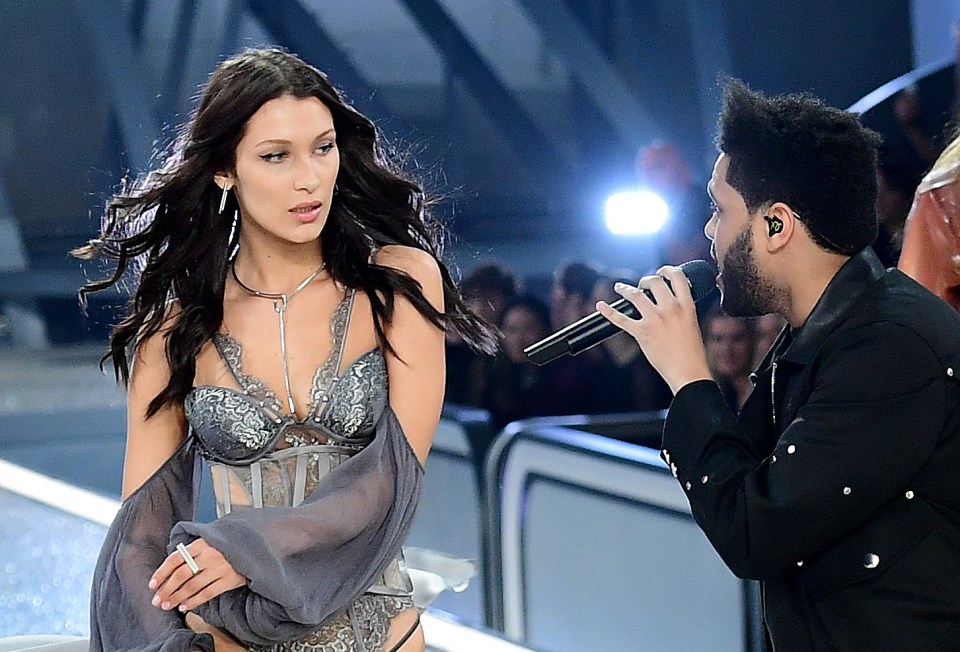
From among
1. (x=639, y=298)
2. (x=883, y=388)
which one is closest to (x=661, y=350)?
(x=639, y=298)

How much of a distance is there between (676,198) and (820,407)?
9.53ft

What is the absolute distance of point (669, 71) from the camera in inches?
178

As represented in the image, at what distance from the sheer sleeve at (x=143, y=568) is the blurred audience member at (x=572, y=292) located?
2.65 metres

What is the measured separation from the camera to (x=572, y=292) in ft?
14.6

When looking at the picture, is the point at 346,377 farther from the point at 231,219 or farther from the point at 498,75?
the point at 498,75

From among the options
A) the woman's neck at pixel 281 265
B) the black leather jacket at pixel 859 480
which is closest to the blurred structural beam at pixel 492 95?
the woman's neck at pixel 281 265

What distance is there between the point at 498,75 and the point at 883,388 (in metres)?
3.75

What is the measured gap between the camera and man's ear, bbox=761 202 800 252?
1554 mm

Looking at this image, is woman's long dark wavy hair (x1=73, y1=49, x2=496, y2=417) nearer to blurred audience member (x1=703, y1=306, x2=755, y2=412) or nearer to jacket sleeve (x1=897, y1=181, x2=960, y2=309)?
jacket sleeve (x1=897, y1=181, x2=960, y2=309)

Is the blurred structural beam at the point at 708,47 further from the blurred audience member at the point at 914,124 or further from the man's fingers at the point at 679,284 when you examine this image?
the man's fingers at the point at 679,284

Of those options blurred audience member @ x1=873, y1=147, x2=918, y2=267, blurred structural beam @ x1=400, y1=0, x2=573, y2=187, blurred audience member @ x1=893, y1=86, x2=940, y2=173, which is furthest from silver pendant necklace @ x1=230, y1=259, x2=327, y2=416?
blurred structural beam @ x1=400, y1=0, x2=573, y2=187

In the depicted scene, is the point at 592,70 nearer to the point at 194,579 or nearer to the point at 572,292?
the point at 572,292

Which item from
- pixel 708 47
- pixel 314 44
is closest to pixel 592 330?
pixel 708 47

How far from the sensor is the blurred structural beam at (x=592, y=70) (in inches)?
183
